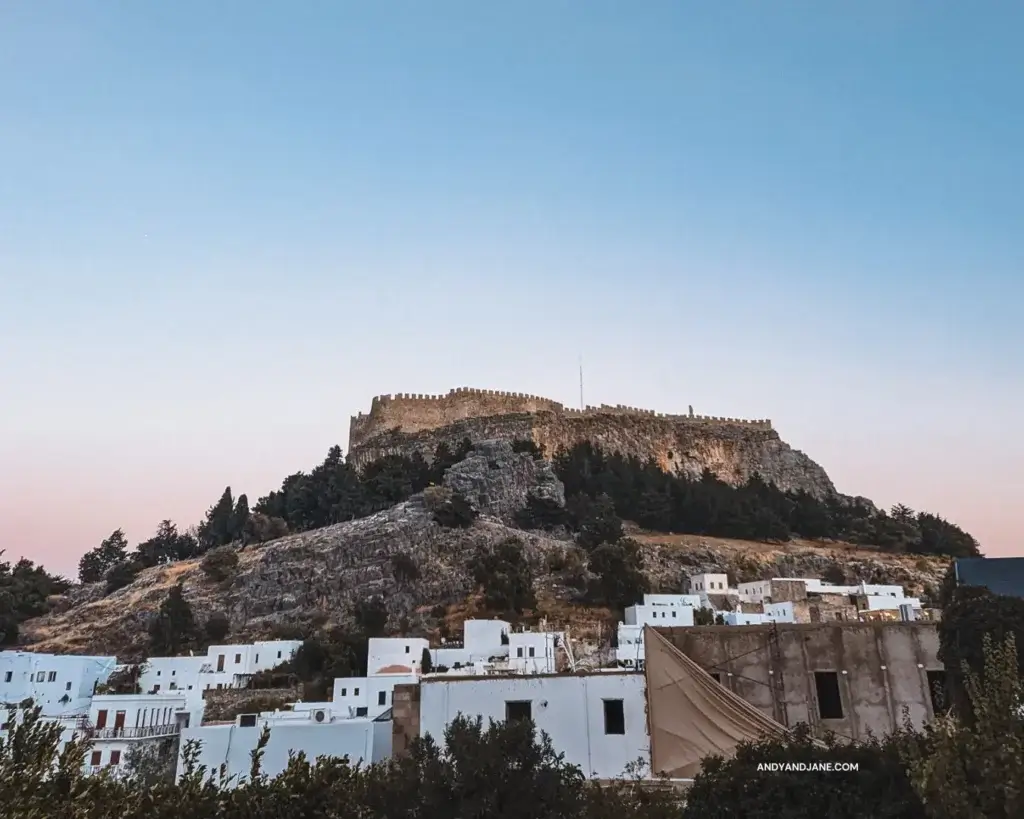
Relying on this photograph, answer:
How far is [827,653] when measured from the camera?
13.4m

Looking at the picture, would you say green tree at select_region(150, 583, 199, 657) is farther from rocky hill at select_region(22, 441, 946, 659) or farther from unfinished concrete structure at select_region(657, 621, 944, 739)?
unfinished concrete structure at select_region(657, 621, 944, 739)

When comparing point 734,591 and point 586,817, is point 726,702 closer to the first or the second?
point 586,817

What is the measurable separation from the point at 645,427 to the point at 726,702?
55012 millimetres

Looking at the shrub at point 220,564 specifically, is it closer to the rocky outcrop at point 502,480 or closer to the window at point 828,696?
the rocky outcrop at point 502,480

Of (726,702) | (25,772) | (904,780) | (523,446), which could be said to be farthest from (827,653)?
(523,446)

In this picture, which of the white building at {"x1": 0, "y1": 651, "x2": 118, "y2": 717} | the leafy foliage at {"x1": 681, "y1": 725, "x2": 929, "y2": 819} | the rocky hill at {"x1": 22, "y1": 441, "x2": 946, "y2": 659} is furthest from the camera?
the rocky hill at {"x1": 22, "y1": 441, "x2": 946, "y2": 659}

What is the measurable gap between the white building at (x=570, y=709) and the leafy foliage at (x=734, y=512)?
38.9m

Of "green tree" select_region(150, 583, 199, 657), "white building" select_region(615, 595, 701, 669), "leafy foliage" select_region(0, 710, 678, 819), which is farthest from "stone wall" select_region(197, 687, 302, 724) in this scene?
"leafy foliage" select_region(0, 710, 678, 819)

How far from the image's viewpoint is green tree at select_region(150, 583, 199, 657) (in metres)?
43.5

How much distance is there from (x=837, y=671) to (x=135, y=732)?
24.2 metres

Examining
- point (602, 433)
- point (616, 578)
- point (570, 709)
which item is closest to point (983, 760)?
point (570, 709)

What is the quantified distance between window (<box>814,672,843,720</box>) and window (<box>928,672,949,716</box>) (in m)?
1.31

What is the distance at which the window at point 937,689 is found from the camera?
41.9ft

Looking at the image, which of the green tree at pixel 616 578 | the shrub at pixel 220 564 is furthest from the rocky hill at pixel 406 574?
the green tree at pixel 616 578
